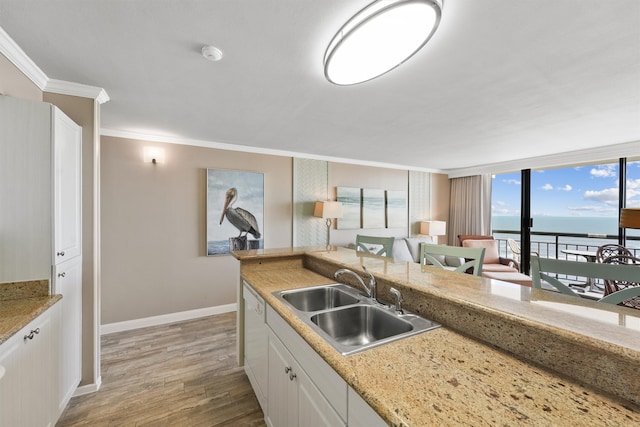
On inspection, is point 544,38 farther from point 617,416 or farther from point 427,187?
point 427,187

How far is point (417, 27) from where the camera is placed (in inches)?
43.5

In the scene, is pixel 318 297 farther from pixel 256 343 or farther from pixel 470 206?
pixel 470 206

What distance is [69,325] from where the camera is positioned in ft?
5.74

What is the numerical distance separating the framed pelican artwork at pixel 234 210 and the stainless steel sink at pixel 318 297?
2.09m

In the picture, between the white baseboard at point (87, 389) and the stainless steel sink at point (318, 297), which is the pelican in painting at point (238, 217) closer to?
the white baseboard at point (87, 389)

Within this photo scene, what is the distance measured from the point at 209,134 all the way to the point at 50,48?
5.44ft

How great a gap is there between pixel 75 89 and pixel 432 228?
535 cm

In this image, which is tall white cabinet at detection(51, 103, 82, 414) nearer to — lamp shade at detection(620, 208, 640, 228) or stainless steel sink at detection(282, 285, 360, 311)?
stainless steel sink at detection(282, 285, 360, 311)

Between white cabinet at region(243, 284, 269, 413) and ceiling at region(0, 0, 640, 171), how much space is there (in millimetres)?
1558

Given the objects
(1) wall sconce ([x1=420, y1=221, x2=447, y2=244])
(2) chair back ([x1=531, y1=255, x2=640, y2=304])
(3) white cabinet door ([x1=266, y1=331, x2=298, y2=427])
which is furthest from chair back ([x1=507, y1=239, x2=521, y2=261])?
(3) white cabinet door ([x1=266, y1=331, x2=298, y2=427])

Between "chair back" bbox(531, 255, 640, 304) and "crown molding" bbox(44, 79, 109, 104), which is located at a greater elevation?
"crown molding" bbox(44, 79, 109, 104)

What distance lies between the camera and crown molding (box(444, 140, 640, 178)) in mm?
3389

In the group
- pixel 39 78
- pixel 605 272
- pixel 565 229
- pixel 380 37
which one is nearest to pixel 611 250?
pixel 565 229

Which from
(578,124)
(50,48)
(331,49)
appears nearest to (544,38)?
Answer: (331,49)
